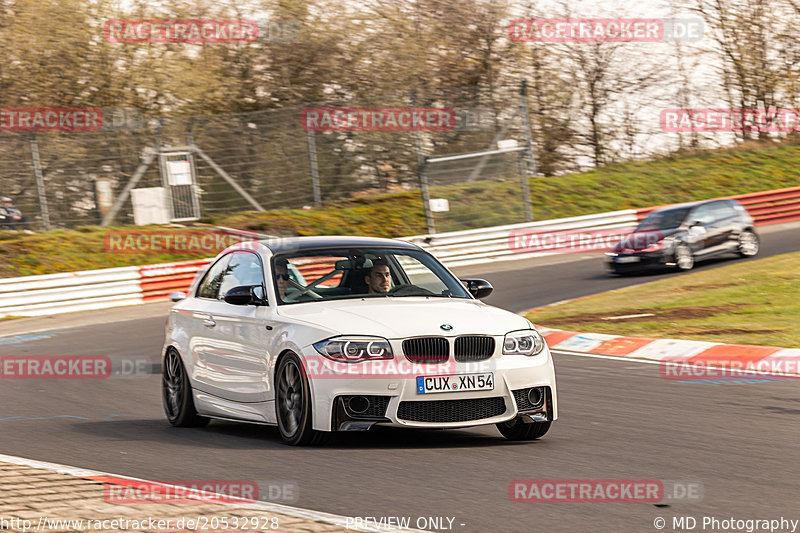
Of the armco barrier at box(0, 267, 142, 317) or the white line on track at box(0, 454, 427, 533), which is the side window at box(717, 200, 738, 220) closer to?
the armco barrier at box(0, 267, 142, 317)

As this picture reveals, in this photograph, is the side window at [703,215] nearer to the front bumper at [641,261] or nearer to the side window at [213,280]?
the front bumper at [641,261]

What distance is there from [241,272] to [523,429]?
8.68ft

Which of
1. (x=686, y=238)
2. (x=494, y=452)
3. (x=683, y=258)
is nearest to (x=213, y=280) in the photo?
(x=494, y=452)

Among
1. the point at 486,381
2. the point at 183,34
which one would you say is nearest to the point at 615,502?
the point at 486,381

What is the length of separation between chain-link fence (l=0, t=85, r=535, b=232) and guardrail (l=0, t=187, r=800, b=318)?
40.1 inches

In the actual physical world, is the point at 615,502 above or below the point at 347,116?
below

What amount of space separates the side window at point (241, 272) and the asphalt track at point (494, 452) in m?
1.18

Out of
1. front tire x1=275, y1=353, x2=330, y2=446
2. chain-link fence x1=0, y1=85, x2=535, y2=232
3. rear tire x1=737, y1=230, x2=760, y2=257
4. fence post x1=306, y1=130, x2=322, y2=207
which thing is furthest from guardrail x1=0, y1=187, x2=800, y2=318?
front tire x1=275, y1=353, x2=330, y2=446

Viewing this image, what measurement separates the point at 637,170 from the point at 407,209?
31.2ft

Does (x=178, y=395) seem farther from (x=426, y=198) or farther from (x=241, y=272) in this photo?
(x=426, y=198)

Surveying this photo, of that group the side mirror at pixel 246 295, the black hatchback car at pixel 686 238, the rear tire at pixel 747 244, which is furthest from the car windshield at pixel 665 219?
the side mirror at pixel 246 295

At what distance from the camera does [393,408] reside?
7488mm

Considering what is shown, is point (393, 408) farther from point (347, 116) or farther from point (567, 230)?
point (347, 116)

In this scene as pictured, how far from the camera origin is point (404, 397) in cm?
747
